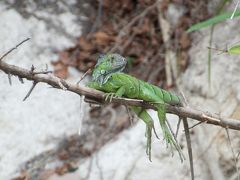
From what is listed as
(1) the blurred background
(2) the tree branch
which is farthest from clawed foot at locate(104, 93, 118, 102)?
(1) the blurred background

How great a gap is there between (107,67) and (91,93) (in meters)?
0.16

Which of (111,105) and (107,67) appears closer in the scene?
(107,67)

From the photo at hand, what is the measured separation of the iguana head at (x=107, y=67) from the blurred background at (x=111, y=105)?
56.4 inches

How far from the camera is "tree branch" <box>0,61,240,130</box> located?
1764mm

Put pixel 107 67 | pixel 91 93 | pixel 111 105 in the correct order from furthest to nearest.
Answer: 1. pixel 111 105
2. pixel 107 67
3. pixel 91 93

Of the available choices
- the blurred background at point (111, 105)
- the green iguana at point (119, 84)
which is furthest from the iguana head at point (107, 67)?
the blurred background at point (111, 105)

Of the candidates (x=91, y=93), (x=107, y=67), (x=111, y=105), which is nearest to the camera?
(x=91, y=93)

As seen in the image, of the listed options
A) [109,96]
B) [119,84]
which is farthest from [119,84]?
[109,96]

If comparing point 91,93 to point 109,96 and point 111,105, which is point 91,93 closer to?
point 109,96

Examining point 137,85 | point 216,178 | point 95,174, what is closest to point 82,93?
point 137,85

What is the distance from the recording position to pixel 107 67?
6.67 feet

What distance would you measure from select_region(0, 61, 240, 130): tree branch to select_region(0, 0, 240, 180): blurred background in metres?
1.31

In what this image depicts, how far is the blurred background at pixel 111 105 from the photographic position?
147 inches

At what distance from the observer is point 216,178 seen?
11.4ft
